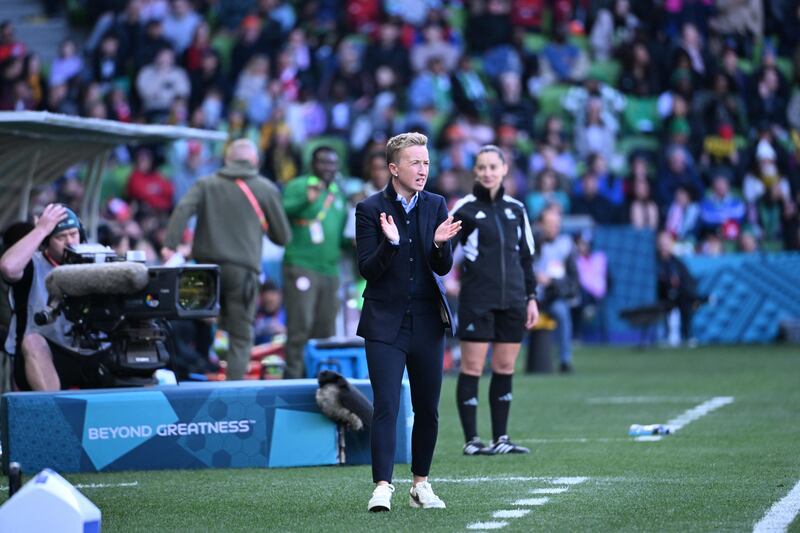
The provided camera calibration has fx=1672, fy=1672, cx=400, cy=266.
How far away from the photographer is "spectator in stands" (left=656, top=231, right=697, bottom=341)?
23.3 m

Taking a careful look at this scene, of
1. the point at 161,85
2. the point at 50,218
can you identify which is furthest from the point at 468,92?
the point at 50,218

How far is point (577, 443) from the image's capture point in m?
11.7

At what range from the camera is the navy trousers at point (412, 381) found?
27.3 ft

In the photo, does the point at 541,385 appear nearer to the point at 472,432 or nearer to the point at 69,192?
the point at 472,432

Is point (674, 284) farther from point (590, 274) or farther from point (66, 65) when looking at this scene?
point (66, 65)

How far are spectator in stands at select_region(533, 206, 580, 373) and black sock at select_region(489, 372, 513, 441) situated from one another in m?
8.00

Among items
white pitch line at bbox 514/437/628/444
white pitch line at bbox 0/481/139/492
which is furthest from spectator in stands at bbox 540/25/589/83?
white pitch line at bbox 0/481/139/492

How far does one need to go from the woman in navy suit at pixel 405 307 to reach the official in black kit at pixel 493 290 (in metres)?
2.83

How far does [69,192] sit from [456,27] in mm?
8947

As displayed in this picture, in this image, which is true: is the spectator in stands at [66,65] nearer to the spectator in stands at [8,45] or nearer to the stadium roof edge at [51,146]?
the spectator in stands at [8,45]

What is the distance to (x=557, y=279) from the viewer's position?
66.0 ft

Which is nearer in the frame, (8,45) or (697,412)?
(697,412)

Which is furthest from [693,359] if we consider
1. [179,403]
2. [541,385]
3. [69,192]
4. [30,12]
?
[30,12]

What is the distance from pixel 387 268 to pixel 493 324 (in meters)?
3.10
